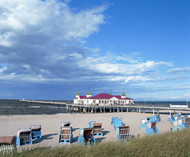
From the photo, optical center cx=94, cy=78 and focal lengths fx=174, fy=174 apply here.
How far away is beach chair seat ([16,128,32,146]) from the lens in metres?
11.2

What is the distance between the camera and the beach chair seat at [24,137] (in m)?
11.2

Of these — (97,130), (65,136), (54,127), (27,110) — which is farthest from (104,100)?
(65,136)

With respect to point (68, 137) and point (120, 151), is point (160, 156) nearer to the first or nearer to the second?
point (120, 151)

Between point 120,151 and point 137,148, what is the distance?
0.77 meters

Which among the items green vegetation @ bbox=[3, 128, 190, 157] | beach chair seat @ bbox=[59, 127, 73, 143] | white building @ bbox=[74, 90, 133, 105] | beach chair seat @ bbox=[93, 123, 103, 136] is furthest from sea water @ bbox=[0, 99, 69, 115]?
green vegetation @ bbox=[3, 128, 190, 157]

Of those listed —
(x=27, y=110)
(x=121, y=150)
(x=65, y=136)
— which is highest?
(x=121, y=150)

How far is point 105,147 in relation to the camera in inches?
207

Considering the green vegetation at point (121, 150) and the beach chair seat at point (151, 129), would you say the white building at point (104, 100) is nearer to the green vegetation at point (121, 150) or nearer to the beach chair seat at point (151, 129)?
the beach chair seat at point (151, 129)

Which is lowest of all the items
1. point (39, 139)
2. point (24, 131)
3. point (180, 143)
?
point (39, 139)

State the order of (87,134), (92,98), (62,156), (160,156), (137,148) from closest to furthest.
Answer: (62,156), (160,156), (137,148), (87,134), (92,98)

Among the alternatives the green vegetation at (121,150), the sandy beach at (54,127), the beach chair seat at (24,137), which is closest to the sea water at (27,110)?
the sandy beach at (54,127)

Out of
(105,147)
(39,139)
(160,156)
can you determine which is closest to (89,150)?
(105,147)

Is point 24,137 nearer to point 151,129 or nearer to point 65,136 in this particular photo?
point 65,136

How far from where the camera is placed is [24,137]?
1151cm
